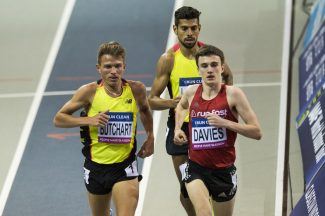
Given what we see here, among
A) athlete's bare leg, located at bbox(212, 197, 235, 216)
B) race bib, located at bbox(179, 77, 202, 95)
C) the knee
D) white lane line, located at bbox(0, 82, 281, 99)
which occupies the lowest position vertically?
the knee

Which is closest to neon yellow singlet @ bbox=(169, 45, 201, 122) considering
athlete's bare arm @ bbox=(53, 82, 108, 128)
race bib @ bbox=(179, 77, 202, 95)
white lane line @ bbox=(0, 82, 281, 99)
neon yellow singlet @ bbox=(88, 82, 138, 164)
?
race bib @ bbox=(179, 77, 202, 95)

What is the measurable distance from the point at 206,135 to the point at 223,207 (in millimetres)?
704

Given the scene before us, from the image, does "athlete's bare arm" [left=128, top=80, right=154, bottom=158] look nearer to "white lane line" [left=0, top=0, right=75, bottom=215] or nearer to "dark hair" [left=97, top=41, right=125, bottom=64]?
"dark hair" [left=97, top=41, right=125, bottom=64]

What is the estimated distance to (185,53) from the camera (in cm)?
838

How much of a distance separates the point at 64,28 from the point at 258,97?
13.2 feet

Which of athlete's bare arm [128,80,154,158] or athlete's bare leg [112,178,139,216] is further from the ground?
athlete's bare arm [128,80,154,158]

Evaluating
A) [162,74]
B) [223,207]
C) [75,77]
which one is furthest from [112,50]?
[75,77]

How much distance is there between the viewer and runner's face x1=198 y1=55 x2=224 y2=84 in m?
7.35

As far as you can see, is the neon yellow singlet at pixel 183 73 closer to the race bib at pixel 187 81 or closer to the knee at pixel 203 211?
the race bib at pixel 187 81

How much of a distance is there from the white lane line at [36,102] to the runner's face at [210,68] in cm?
339

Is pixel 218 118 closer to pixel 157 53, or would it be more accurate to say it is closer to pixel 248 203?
pixel 248 203

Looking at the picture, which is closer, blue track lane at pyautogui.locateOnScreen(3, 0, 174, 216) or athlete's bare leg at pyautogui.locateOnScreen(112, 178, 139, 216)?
athlete's bare leg at pyautogui.locateOnScreen(112, 178, 139, 216)

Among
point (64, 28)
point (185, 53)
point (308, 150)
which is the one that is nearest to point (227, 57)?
point (64, 28)

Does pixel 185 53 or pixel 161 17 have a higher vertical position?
pixel 161 17
